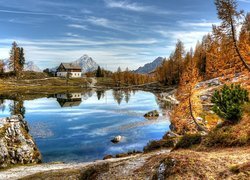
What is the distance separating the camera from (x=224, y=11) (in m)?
24.5

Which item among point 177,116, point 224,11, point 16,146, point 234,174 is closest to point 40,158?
point 16,146

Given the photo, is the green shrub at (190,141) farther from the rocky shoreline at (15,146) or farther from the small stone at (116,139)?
the small stone at (116,139)

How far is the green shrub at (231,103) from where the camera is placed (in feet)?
81.3

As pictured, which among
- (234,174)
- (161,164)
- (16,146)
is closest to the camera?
(234,174)

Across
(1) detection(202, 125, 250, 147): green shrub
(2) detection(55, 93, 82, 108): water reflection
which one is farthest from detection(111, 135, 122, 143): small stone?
(2) detection(55, 93, 82, 108): water reflection

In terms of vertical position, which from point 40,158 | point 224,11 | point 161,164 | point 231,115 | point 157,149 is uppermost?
point 224,11

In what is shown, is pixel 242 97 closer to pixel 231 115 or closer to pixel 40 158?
pixel 231 115

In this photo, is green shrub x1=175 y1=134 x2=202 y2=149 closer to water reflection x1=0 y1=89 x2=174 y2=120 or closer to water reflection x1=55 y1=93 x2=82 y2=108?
water reflection x1=0 y1=89 x2=174 y2=120

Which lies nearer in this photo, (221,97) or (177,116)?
(221,97)

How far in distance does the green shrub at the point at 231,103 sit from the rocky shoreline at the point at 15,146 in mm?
28447

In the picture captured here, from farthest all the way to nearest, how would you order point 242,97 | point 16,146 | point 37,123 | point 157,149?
point 37,123
point 16,146
point 157,149
point 242,97

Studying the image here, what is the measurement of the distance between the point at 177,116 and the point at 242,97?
84.2 ft

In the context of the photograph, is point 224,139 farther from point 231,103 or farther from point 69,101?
point 69,101

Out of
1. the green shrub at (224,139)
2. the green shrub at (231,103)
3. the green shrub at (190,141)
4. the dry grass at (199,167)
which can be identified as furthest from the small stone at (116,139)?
the dry grass at (199,167)
